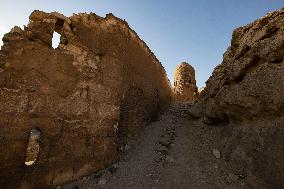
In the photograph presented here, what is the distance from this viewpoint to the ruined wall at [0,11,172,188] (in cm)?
350

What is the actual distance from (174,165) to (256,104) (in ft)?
6.10

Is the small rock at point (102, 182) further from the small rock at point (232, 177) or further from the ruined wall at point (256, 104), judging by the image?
the ruined wall at point (256, 104)

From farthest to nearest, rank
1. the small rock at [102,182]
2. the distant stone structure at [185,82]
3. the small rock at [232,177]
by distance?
1. the distant stone structure at [185,82]
2. the small rock at [102,182]
3. the small rock at [232,177]

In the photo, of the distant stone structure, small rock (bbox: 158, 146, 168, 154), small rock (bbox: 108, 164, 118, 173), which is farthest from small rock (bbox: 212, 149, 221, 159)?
the distant stone structure

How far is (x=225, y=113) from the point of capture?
4516 millimetres

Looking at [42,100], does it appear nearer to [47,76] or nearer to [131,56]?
[47,76]

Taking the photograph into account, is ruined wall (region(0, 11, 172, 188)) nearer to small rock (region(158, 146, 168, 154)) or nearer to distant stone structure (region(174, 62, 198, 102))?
small rock (region(158, 146, 168, 154))

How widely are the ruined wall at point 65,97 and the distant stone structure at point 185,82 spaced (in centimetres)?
791

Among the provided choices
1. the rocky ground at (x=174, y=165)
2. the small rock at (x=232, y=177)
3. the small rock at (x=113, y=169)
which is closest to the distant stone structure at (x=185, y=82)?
the rocky ground at (x=174, y=165)

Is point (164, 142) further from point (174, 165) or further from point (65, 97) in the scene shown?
point (65, 97)

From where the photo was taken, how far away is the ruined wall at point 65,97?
350 centimetres

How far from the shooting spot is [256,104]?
373 centimetres

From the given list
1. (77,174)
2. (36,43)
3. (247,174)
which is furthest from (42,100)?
(247,174)

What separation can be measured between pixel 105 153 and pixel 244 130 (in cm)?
271
